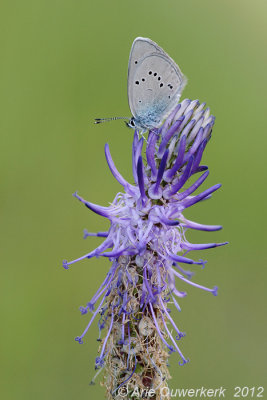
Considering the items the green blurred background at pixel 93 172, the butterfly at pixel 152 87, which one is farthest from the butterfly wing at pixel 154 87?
the green blurred background at pixel 93 172

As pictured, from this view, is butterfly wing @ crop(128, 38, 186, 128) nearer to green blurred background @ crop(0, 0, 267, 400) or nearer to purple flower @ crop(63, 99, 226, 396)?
purple flower @ crop(63, 99, 226, 396)

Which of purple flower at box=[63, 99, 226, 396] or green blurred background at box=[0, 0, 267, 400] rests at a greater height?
green blurred background at box=[0, 0, 267, 400]

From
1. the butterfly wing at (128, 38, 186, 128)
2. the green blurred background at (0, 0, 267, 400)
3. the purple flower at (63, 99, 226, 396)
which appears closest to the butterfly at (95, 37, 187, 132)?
the butterfly wing at (128, 38, 186, 128)

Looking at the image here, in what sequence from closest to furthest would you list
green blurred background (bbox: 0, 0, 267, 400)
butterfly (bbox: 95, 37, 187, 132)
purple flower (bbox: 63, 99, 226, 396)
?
purple flower (bbox: 63, 99, 226, 396)
butterfly (bbox: 95, 37, 187, 132)
green blurred background (bbox: 0, 0, 267, 400)

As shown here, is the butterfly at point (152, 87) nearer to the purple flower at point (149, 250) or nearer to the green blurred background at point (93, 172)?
the purple flower at point (149, 250)

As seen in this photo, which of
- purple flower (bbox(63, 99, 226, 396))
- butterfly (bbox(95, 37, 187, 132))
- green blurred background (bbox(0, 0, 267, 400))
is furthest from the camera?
green blurred background (bbox(0, 0, 267, 400))

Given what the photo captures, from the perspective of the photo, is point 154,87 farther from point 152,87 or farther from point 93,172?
point 93,172
